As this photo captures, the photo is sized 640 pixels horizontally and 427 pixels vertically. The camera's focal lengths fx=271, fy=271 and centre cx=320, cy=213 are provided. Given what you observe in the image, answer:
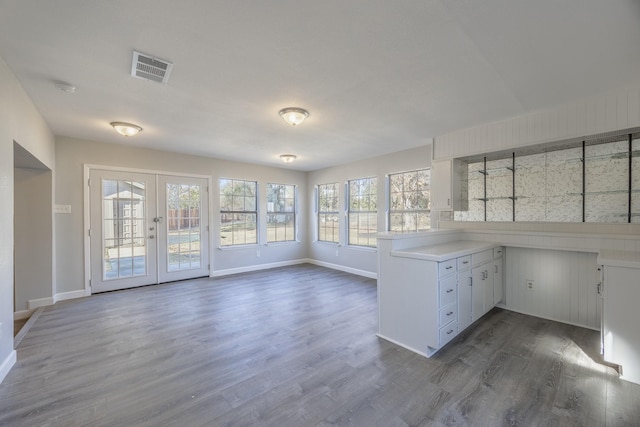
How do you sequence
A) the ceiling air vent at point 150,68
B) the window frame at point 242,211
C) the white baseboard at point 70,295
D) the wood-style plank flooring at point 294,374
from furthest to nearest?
1. the window frame at point 242,211
2. the white baseboard at point 70,295
3. the ceiling air vent at point 150,68
4. the wood-style plank flooring at point 294,374

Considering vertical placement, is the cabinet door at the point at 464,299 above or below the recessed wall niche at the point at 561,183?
below

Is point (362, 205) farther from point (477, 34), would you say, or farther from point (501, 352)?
point (477, 34)

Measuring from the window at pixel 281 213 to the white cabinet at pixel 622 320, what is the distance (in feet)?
18.8

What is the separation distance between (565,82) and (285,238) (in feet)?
19.1

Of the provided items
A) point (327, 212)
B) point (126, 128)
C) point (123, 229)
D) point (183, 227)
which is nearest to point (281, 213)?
point (327, 212)

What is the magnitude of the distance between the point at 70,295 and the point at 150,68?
4135 millimetres

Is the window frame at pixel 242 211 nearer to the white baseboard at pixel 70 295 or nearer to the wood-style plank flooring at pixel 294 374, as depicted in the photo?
the white baseboard at pixel 70 295

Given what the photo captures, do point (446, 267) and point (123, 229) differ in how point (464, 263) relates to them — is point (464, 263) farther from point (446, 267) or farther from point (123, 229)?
point (123, 229)

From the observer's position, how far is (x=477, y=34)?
1876 millimetres

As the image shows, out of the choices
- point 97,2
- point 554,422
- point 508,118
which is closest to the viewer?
point 97,2

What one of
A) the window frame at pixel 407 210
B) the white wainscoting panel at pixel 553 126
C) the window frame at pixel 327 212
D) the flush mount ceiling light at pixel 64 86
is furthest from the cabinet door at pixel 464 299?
the flush mount ceiling light at pixel 64 86

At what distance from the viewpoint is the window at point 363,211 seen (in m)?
5.82

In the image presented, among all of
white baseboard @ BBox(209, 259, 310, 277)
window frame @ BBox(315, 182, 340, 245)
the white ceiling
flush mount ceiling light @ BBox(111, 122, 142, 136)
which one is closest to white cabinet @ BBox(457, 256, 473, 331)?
the white ceiling

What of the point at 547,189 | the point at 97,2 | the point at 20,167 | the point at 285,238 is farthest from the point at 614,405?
the point at 20,167
